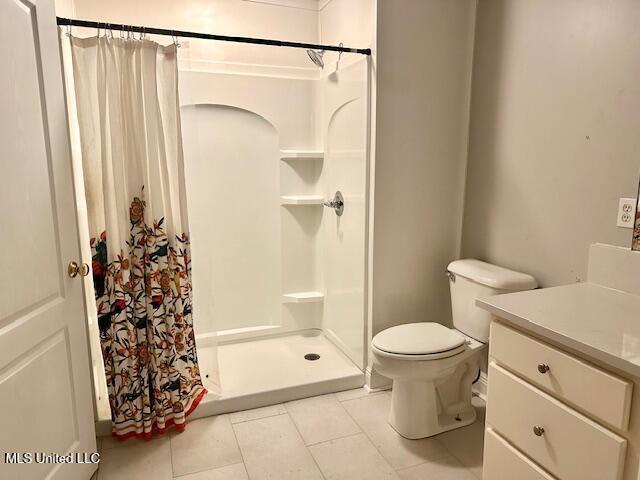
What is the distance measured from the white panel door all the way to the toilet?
130 centimetres

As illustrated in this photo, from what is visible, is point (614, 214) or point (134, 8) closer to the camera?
point (614, 214)

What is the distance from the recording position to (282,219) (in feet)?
10.1

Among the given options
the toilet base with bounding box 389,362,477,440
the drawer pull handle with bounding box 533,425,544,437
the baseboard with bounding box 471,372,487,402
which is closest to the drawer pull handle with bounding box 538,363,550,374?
the drawer pull handle with bounding box 533,425,544,437

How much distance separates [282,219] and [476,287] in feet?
5.01

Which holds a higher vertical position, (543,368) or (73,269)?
(73,269)

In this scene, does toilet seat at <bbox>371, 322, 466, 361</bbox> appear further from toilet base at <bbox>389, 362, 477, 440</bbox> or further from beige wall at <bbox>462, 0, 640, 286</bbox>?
beige wall at <bbox>462, 0, 640, 286</bbox>

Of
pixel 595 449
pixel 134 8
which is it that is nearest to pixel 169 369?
pixel 595 449

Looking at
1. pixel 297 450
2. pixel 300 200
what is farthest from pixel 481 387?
pixel 300 200

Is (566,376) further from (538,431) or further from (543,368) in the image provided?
(538,431)

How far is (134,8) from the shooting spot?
2.60m

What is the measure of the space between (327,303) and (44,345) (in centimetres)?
191

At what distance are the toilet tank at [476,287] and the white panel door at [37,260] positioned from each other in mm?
1783

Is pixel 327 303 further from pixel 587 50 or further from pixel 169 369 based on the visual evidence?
pixel 587 50

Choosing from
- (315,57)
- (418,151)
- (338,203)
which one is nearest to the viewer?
(418,151)
